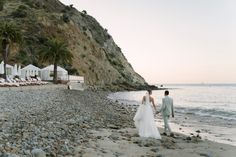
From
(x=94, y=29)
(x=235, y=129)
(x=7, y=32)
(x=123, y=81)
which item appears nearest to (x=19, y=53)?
(x=7, y=32)

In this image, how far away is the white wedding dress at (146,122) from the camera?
16172 millimetres

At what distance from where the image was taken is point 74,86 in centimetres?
7469

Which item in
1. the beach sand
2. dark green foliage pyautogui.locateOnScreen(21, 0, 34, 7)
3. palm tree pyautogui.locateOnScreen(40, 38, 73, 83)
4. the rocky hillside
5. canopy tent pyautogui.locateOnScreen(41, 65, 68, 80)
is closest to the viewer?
the beach sand

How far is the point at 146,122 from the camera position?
1628 centimetres

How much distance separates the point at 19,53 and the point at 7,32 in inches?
1211

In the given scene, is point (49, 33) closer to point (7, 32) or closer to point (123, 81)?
point (123, 81)

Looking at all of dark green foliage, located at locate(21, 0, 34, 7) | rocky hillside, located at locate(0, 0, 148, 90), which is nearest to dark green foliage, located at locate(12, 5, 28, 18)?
rocky hillside, located at locate(0, 0, 148, 90)

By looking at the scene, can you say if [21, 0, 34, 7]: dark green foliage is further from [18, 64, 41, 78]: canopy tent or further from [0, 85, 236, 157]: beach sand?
[0, 85, 236, 157]: beach sand

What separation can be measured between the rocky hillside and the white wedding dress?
69293mm

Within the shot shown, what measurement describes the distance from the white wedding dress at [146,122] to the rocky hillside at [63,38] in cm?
6929

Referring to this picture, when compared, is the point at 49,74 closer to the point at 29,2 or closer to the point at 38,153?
the point at 29,2

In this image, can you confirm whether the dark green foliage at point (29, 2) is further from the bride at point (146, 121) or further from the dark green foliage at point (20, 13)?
the bride at point (146, 121)

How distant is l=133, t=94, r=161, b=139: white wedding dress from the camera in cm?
1617

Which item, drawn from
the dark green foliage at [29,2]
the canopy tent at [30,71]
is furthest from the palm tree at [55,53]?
the dark green foliage at [29,2]
